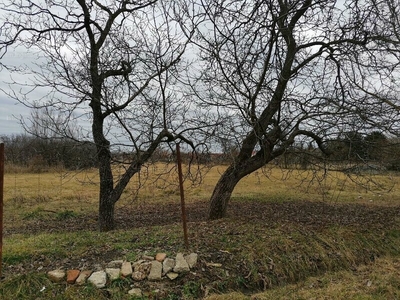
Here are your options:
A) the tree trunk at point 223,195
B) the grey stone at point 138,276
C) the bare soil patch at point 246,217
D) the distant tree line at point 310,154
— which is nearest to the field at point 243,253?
the bare soil patch at point 246,217

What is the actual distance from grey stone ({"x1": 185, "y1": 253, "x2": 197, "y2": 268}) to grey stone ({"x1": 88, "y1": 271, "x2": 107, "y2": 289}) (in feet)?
3.35

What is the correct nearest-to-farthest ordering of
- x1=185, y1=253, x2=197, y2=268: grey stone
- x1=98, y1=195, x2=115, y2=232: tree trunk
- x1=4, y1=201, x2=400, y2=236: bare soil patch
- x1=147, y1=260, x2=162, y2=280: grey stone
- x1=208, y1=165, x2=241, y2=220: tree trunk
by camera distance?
1. x1=147, y1=260, x2=162, y2=280: grey stone
2. x1=185, y1=253, x2=197, y2=268: grey stone
3. x1=4, y1=201, x2=400, y2=236: bare soil patch
4. x1=98, y1=195, x2=115, y2=232: tree trunk
5. x1=208, y1=165, x2=241, y2=220: tree trunk

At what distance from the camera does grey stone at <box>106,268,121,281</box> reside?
3.75 m

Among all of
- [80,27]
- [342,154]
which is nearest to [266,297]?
[342,154]

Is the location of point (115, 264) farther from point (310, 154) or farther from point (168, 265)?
point (310, 154)

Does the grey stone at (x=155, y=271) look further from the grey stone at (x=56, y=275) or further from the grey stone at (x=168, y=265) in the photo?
the grey stone at (x=56, y=275)

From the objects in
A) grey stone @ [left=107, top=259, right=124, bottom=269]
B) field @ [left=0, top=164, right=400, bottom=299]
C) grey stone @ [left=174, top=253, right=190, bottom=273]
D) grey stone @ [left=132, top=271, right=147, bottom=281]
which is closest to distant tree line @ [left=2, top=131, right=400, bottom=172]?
field @ [left=0, top=164, right=400, bottom=299]

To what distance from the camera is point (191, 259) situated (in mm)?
4191

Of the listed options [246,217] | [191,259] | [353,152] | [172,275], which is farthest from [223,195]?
[172,275]

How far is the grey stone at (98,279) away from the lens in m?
3.64

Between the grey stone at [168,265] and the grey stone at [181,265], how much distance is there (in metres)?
0.05

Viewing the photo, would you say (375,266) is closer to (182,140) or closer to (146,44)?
(182,140)

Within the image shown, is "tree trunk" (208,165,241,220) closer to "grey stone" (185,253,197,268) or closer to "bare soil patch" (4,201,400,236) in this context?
"bare soil patch" (4,201,400,236)

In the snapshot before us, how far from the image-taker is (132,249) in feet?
15.0
